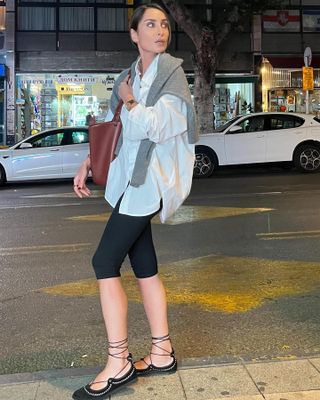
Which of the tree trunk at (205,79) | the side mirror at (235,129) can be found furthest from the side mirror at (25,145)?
the tree trunk at (205,79)

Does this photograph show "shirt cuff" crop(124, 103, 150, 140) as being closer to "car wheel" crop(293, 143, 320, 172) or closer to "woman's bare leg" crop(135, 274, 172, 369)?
"woman's bare leg" crop(135, 274, 172, 369)

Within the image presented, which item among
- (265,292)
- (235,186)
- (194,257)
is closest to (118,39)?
(235,186)

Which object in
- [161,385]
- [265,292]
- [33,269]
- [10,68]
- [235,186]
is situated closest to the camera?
[161,385]

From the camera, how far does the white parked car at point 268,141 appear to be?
14562 millimetres

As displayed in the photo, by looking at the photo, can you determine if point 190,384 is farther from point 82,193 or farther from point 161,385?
point 82,193

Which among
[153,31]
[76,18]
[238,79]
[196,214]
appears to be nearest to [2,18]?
[76,18]

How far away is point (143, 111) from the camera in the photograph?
2768mm

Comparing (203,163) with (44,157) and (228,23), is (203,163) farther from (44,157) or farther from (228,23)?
(228,23)

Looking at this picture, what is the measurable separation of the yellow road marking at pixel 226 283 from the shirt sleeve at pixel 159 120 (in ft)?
7.12

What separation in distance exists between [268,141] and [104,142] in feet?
39.7

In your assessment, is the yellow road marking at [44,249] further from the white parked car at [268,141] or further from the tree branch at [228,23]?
the tree branch at [228,23]

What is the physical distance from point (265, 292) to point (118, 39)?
1745 cm

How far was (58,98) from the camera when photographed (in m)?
20.9

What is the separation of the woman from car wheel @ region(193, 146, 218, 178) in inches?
445
